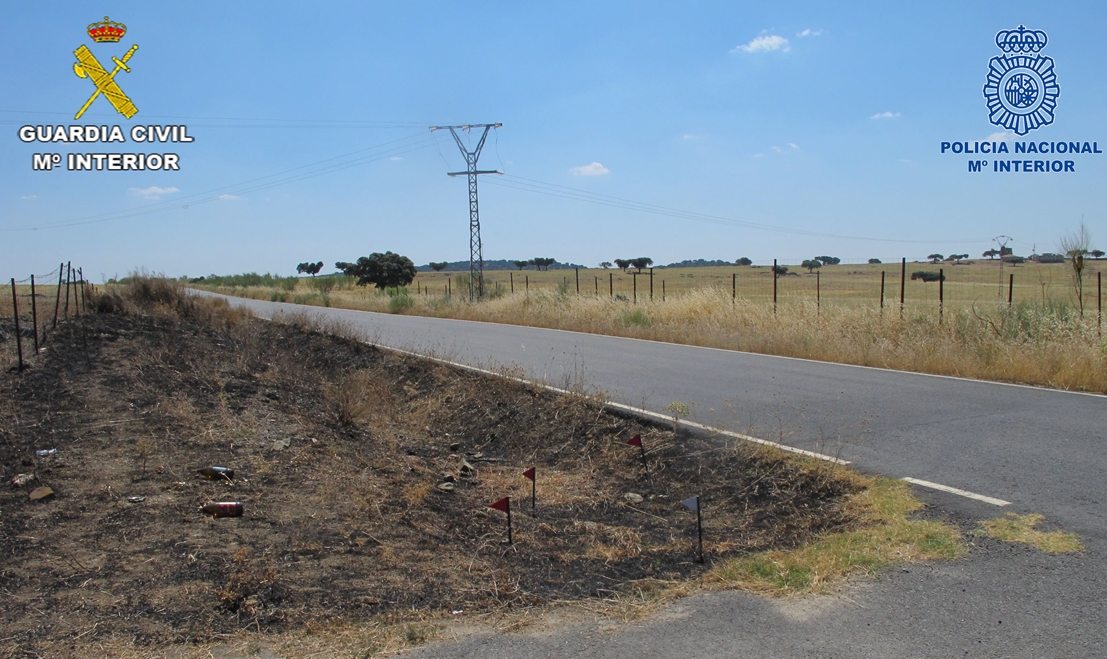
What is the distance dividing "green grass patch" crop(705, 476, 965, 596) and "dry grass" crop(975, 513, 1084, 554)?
10.3 inches

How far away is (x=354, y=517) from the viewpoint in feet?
18.7

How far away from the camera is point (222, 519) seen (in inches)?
214

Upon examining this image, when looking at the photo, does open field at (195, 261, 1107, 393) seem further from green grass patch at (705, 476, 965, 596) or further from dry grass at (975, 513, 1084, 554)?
green grass patch at (705, 476, 965, 596)

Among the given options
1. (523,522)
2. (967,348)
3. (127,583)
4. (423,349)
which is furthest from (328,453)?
(967,348)

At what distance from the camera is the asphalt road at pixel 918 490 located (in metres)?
3.91

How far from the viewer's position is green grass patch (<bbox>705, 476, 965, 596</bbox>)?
4641 millimetres

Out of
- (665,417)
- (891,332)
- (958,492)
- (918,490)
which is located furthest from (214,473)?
(891,332)

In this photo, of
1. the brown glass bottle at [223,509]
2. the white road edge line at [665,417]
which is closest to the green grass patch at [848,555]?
the white road edge line at [665,417]

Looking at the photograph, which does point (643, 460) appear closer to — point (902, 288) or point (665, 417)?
point (665, 417)

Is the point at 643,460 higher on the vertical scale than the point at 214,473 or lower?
lower

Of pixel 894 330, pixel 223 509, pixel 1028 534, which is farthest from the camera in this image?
pixel 894 330

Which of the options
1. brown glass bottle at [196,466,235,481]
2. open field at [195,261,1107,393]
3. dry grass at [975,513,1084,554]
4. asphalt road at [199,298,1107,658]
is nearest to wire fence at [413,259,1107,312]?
open field at [195,261,1107,393]

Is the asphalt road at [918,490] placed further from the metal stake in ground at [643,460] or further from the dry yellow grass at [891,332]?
the metal stake in ground at [643,460]

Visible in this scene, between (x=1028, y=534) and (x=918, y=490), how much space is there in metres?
1.07
